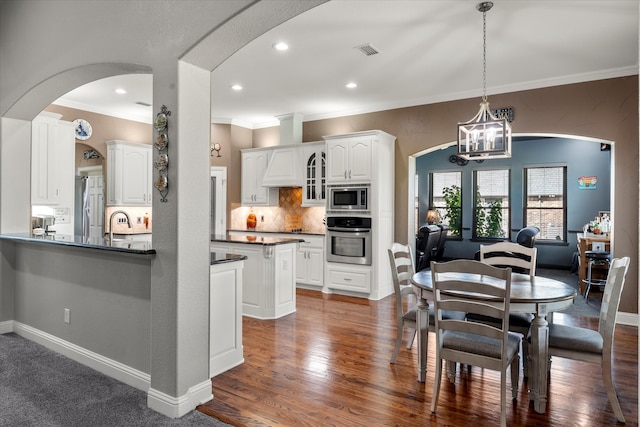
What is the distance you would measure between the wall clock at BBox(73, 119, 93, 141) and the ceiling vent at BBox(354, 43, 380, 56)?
4.74 metres

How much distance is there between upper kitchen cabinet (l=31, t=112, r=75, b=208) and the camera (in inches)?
183

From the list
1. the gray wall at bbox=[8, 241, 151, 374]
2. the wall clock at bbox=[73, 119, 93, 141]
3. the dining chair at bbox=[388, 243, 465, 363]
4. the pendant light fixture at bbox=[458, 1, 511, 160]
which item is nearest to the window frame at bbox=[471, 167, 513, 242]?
the dining chair at bbox=[388, 243, 465, 363]

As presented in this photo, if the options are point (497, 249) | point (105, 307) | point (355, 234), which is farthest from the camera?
point (355, 234)

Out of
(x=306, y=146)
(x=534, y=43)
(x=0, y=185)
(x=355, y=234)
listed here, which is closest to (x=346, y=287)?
(x=355, y=234)

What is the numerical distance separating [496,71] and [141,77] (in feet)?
14.4

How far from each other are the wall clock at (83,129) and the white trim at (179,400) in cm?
523

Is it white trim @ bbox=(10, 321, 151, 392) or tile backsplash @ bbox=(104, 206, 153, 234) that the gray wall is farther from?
tile backsplash @ bbox=(104, 206, 153, 234)

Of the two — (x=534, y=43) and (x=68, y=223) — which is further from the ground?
(x=534, y=43)

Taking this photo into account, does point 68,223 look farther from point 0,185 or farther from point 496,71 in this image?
point 496,71

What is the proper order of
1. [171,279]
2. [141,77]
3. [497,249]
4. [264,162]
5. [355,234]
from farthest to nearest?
[264,162]
[355,234]
[141,77]
[497,249]
[171,279]

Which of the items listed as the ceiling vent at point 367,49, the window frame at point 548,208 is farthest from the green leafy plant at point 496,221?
the ceiling vent at point 367,49

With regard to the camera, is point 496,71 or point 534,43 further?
point 496,71

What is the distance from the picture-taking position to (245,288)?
15.4 feet

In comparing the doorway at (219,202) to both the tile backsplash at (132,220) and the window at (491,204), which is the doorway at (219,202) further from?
the window at (491,204)
